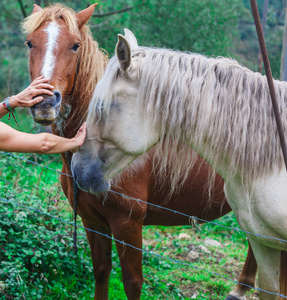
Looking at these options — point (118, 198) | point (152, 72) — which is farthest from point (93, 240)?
point (152, 72)

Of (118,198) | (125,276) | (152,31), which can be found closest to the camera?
(118,198)

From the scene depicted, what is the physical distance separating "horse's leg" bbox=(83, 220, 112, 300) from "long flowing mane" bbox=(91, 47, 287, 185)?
1.38 metres

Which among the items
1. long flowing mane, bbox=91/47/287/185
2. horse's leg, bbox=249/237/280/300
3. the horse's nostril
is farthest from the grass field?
long flowing mane, bbox=91/47/287/185

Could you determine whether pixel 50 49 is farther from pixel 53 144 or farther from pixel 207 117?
pixel 207 117

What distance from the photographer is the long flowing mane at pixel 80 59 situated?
2664mm

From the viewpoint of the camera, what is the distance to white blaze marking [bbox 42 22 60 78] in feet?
8.00

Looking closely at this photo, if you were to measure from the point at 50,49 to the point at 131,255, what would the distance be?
4.94 feet

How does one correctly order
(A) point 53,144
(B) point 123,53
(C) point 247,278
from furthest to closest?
(C) point 247,278
(A) point 53,144
(B) point 123,53

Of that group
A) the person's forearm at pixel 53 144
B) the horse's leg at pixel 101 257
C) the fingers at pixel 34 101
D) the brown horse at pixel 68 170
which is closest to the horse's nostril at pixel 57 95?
the brown horse at pixel 68 170

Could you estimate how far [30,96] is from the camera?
7.25ft

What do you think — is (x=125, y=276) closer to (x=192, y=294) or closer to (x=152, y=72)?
(x=192, y=294)

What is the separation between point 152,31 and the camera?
787 cm

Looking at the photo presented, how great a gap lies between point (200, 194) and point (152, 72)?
1.39m

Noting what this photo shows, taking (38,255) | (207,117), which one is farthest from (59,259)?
(207,117)
